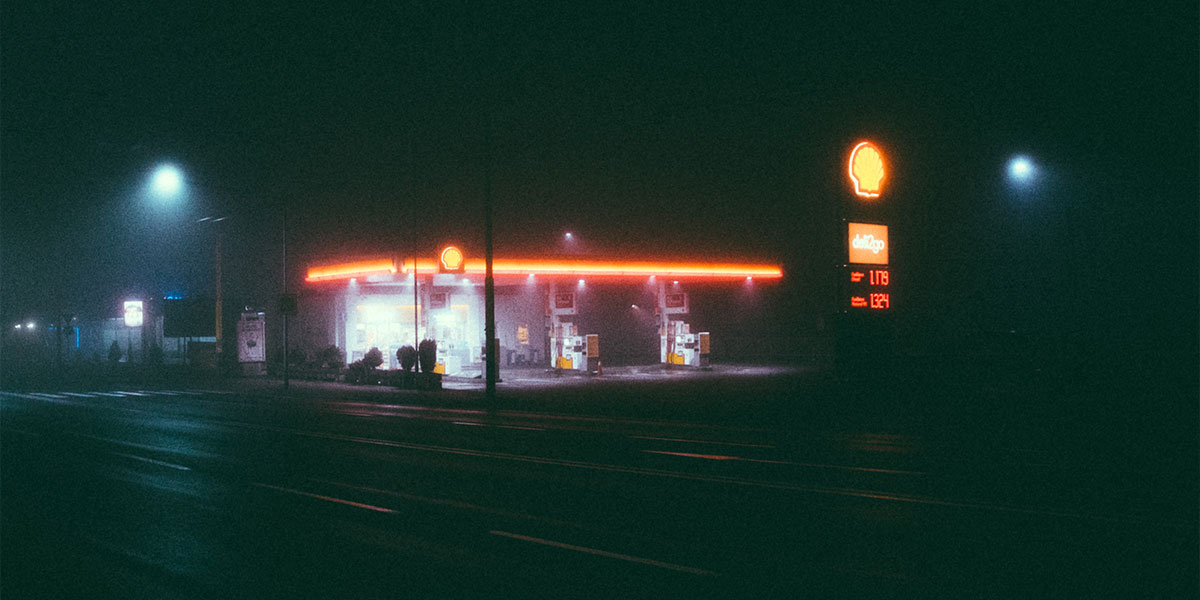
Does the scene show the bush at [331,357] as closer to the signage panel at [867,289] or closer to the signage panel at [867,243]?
the signage panel at [867,289]

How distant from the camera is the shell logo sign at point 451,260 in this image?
37.7 metres

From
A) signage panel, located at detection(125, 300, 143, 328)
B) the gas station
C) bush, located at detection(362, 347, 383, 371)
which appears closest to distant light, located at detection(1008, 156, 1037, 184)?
the gas station

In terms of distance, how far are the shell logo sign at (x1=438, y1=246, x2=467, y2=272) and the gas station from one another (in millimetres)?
46

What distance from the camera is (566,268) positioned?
137 ft

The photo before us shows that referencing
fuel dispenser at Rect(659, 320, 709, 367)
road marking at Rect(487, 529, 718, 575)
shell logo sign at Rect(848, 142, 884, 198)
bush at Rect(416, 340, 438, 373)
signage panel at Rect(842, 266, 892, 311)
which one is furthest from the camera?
fuel dispenser at Rect(659, 320, 709, 367)

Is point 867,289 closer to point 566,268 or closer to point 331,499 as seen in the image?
point 331,499

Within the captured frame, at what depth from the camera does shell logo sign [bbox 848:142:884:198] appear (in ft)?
81.0

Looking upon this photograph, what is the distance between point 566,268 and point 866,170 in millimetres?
19747

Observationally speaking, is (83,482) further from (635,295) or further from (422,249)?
(635,295)

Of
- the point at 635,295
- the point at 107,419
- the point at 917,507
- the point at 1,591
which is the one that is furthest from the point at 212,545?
the point at 635,295

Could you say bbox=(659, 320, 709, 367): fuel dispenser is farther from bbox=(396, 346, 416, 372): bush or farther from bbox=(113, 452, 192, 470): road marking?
bbox=(113, 452, 192, 470): road marking

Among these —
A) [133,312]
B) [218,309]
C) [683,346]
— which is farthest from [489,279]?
[133,312]

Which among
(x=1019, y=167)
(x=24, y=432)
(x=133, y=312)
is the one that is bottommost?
(x=24, y=432)

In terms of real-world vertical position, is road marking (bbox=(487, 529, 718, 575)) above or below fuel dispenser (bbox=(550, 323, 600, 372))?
below
